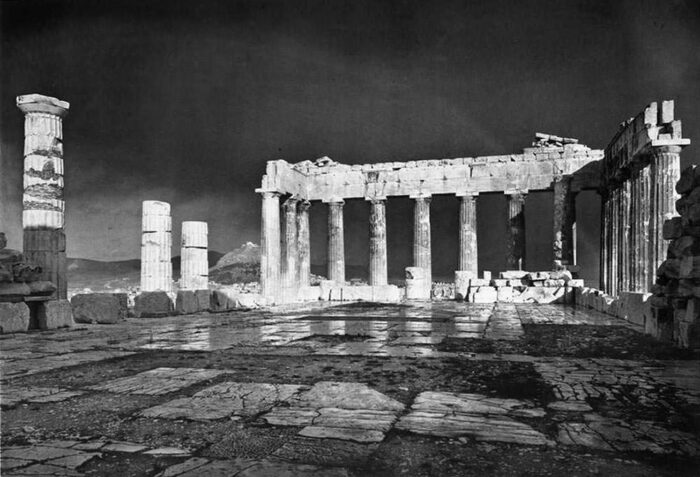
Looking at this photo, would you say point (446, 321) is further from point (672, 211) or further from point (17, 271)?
point (17, 271)

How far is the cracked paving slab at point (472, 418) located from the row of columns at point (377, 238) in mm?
20172

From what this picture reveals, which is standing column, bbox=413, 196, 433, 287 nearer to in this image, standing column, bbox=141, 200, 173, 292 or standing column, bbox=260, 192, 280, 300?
standing column, bbox=260, 192, 280, 300

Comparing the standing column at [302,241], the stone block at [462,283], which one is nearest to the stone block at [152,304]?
the stone block at [462,283]

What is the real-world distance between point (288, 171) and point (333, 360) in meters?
21.8

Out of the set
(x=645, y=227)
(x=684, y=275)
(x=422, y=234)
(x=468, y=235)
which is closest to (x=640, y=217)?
(x=645, y=227)

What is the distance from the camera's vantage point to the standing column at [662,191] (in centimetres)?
1625

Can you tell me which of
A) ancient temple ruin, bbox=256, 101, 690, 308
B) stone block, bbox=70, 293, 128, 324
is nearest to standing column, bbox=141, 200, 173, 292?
stone block, bbox=70, 293, 128, 324

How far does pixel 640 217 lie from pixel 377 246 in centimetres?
1325

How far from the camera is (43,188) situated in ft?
43.2

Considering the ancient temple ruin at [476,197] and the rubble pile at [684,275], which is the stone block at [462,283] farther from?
the rubble pile at [684,275]

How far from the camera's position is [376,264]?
2864 cm

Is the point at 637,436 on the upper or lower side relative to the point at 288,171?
lower

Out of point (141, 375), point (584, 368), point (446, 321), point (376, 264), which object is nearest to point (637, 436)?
point (584, 368)

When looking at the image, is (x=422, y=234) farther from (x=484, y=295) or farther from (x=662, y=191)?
(x=662, y=191)
